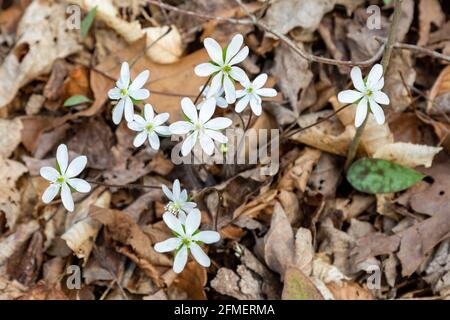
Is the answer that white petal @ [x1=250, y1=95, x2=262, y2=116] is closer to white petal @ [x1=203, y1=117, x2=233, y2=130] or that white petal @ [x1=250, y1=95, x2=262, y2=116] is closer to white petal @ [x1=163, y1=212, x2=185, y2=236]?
white petal @ [x1=203, y1=117, x2=233, y2=130]

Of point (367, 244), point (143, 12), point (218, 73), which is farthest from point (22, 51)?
point (367, 244)

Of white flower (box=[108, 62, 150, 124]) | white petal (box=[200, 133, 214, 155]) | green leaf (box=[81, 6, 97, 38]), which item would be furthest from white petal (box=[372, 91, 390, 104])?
green leaf (box=[81, 6, 97, 38])

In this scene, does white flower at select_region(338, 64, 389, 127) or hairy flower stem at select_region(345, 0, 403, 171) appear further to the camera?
hairy flower stem at select_region(345, 0, 403, 171)

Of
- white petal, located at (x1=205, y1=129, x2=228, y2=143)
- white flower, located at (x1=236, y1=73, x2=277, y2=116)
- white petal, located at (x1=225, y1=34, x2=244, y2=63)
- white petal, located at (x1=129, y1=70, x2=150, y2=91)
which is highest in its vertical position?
white petal, located at (x1=225, y1=34, x2=244, y2=63)

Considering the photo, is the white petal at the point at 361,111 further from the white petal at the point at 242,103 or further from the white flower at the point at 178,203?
the white flower at the point at 178,203

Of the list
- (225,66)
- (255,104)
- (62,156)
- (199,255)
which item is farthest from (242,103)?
(62,156)

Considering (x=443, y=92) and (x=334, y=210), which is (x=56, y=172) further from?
(x=443, y=92)
